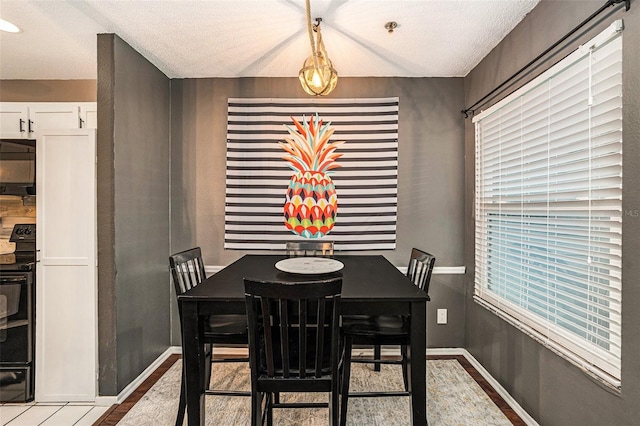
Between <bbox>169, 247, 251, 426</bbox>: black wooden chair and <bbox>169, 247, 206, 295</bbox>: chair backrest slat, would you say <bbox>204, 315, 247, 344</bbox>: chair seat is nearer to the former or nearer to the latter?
<bbox>169, 247, 251, 426</bbox>: black wooden chair

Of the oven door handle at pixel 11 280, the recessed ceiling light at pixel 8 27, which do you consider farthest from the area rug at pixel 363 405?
the recessed ceiling light at pixel 8 27

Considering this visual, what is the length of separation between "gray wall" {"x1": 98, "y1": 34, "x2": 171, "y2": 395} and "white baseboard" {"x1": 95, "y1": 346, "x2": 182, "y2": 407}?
0.12ft

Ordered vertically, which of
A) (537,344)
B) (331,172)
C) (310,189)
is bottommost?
(537,344)

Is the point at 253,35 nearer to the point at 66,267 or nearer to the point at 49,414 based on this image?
the point at 66,267

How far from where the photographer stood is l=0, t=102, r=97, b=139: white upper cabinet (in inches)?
119

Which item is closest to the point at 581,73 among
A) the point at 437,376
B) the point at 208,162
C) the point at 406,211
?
the point at 406,211

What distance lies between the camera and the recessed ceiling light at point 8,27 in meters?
2.52

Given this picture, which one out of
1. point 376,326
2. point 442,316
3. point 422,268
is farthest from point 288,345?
point 442,316

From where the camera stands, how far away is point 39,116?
3076 millimetres

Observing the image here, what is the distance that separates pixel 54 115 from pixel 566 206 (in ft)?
11.9

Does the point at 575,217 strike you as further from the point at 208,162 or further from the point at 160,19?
the point at 208,162

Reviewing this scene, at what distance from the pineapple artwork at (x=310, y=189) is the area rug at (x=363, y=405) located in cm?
118

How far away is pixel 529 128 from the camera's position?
237cm

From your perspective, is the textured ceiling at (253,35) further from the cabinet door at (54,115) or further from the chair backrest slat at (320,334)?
the chair backrest slat at (320,334)
